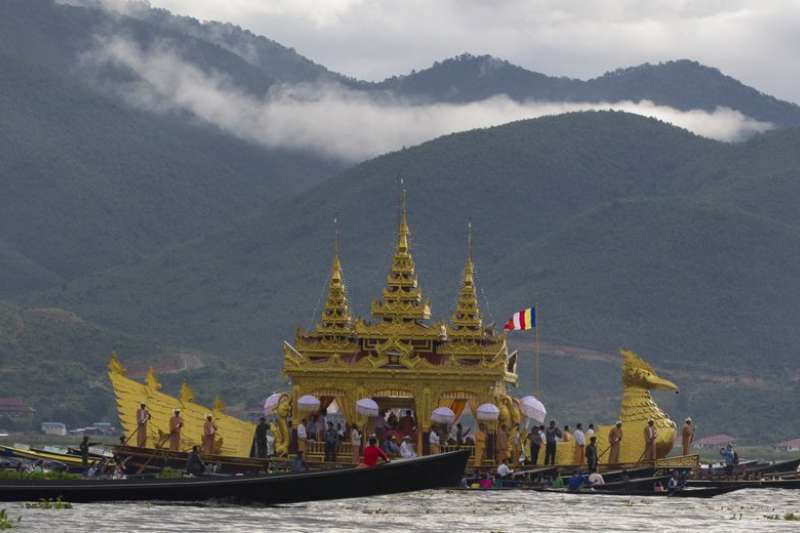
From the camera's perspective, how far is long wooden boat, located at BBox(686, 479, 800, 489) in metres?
A: 56.3

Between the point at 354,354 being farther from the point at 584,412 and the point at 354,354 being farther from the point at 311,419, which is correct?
the point at 584,412

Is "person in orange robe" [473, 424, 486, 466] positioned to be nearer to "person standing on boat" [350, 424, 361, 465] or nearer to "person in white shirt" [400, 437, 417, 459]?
"person in white shirt" [400, 437, 417, 459]

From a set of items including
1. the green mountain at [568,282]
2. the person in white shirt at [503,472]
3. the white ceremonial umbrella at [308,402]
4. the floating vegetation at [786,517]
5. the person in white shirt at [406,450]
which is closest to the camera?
the floating vegetation at [786,517]

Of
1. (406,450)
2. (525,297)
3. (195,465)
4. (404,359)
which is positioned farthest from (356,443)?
(525,297)

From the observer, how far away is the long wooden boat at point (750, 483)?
5628 cm

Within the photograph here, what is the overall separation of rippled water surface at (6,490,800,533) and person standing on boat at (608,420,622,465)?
4.99m

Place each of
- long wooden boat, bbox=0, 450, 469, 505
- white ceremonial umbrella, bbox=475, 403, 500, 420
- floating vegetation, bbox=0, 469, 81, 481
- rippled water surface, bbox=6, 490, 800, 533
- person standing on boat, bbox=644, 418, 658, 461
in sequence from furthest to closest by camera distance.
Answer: person standing on boat, bbox=644, 418, 658, 461, white ceremonial umbrella, bbox=475, 403, 500, 420, floating vegetation, bbox=0, 469, 81, 481, long wooden boat, bbox=0, 450, 469, 505, rippled water surface, bbox=6, 490, 800, 533

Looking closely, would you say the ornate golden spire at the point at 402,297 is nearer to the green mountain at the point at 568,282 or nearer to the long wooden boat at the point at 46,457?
the long wooden boat at the point at 46,457

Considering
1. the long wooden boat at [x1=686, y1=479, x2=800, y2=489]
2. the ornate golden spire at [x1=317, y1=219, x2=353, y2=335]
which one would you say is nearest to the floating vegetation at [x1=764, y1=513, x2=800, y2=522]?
the long wooden boat at [x1=686, y1=479, x2=800, y2=489]

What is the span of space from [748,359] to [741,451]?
27.7 metres

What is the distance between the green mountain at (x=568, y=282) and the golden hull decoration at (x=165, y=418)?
75237 mm

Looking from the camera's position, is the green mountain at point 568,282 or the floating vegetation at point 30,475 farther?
the green mountain at point 568,282

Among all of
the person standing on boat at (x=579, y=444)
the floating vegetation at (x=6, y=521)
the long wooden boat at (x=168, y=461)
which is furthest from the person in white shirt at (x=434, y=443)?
the floating vegetation at (x=6, y=521)

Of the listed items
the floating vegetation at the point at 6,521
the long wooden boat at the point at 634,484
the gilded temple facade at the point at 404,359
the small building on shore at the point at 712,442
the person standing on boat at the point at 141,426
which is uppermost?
the small building on shore at the point at 712,442
